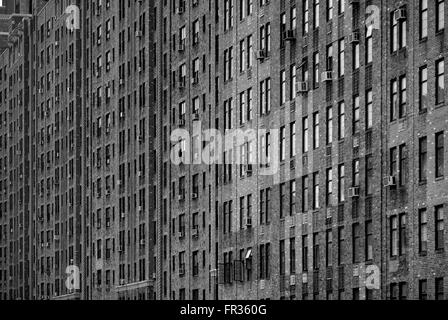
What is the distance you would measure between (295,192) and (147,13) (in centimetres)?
4285

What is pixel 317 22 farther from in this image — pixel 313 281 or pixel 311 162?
pixel 313 281

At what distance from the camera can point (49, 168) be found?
169 metres

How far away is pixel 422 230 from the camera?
72375 millimetres

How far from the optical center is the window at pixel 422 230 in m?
71.9

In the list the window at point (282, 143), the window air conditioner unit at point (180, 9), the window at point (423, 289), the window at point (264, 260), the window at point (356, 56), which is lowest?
the window at point (423, 289)

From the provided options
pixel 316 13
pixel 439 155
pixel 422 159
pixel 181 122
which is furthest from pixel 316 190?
pixel 181 122

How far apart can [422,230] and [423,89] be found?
6.89 metres

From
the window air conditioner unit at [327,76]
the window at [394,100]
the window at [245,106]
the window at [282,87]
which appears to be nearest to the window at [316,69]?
the window air conditioner unit at [327,76]

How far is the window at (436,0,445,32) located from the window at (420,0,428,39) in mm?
1211

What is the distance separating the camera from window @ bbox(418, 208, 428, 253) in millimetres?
71869

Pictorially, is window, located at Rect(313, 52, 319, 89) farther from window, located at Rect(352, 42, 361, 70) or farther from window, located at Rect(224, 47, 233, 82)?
window, located at Rect(224, 47, 233, 82)

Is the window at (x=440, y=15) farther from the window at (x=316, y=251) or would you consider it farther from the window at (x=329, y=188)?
the window at (x=316, y=251)

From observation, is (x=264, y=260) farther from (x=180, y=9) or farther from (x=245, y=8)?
(x=180, y=9)

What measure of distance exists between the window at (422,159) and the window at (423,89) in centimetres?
162
